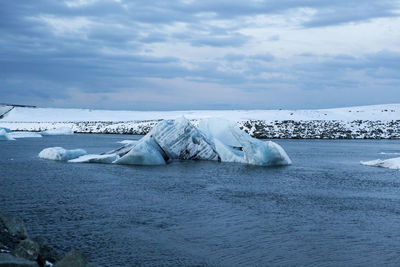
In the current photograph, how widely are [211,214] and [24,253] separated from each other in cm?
483

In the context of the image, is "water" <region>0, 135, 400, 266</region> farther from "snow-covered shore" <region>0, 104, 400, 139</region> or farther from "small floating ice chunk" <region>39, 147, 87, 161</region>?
"snow-covered shore" <region>0, 104, 400, 139</region>

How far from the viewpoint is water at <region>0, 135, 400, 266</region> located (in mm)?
7059

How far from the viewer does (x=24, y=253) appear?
5320 millimetres

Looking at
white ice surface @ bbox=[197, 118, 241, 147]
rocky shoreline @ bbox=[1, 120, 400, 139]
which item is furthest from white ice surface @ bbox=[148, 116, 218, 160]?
rocky shoreline @ bbox=[1, 120, 400, 139]

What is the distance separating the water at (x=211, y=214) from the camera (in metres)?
7.06

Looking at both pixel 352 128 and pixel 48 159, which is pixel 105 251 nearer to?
pixel 48 159

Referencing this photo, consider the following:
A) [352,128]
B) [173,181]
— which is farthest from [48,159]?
[352,128]

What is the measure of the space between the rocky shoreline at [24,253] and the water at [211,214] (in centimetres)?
71

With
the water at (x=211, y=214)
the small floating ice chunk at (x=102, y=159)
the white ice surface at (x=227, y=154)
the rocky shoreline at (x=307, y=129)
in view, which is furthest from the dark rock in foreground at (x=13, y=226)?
the rocky shoreline at (x=307, y=129)

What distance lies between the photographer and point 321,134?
47375 millimetres

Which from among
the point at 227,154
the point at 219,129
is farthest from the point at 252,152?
the point at 219,129

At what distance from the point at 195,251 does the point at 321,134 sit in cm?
4220

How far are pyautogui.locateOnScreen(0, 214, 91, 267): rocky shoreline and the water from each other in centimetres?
71

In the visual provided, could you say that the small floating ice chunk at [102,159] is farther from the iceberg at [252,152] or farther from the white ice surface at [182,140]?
the iceberg at [252,152]
